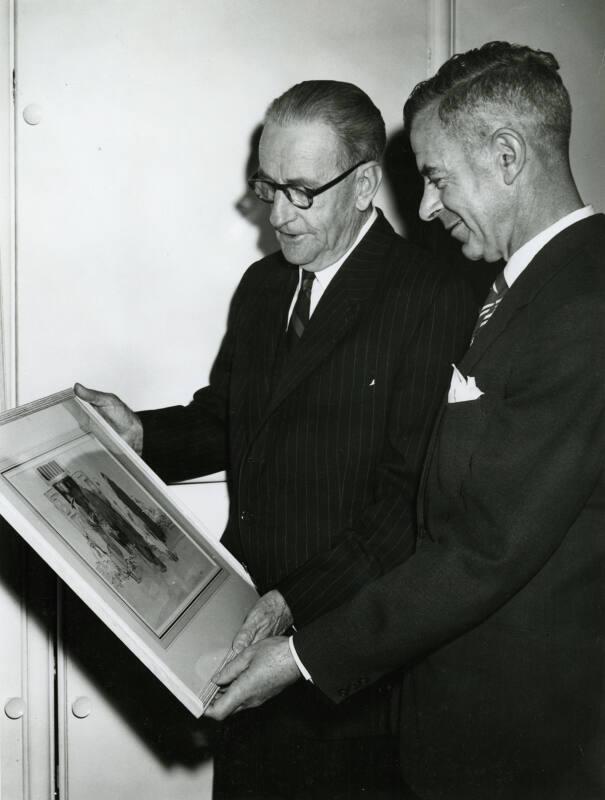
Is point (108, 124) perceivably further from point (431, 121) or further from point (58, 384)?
point (431, 121)

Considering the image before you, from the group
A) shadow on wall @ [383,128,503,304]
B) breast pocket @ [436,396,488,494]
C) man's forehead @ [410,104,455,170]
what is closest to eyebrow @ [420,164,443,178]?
man's forehead @ [410,104,455,170]

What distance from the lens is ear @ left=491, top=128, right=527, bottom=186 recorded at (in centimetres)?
120

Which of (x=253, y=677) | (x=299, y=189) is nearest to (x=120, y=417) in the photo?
(x=299, y=189)

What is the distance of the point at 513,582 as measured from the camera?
1.11m

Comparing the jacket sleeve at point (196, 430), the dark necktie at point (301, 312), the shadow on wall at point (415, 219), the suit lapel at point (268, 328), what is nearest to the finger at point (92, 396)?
the jacket sleeve at point (196, 430)

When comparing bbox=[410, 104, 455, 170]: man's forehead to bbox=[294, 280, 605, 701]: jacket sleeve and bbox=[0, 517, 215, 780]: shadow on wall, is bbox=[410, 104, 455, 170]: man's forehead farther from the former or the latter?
bbox=[0, 517, 215, 780]: shadow on wall

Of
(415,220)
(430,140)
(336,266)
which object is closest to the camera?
(430,140)

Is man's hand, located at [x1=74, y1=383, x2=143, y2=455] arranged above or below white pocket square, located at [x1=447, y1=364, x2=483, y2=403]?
below

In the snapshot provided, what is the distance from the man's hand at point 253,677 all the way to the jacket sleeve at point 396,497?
0.25m

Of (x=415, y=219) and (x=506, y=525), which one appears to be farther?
(x=415, y=219)

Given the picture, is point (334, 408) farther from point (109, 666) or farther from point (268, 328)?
point (109, 666)

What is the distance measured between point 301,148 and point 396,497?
72 centimetres

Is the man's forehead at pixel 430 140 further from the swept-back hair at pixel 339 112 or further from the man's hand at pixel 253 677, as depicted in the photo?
the man's hand at pixel 253 677

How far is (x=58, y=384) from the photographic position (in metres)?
2.07
